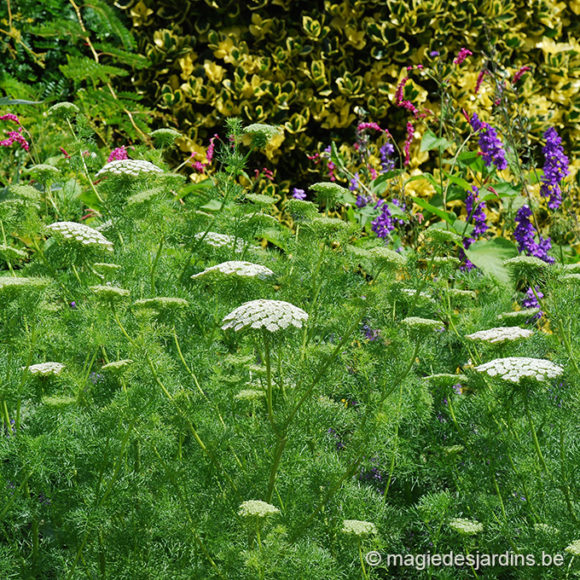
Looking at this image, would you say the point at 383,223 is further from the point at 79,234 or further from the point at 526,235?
the point at 79,234

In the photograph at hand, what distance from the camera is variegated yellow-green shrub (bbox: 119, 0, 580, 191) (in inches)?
205

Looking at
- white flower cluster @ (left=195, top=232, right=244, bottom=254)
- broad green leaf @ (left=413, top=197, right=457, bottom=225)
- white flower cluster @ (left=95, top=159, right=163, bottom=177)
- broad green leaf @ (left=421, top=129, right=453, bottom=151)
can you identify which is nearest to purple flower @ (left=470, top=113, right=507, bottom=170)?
broad green leaf @ (left=421, top=129, right=453, bottom=151)

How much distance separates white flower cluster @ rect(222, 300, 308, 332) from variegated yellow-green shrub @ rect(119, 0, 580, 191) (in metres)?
3.79

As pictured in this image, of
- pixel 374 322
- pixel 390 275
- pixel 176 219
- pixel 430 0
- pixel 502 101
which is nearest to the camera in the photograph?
pixel 390 275

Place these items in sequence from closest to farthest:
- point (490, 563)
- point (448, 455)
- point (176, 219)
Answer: point (490, 563) < point (448, 455) < point (176, 219)

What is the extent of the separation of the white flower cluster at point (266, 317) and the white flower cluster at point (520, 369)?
0.51m

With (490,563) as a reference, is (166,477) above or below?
above

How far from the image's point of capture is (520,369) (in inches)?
65.8

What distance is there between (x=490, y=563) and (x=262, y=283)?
99 cm

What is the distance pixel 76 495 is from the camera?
1.86 metres

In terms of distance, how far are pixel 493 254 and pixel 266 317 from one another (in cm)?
250

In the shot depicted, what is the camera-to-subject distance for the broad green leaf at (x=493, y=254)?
3.56 m

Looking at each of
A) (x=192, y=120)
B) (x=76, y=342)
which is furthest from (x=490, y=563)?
(x=192, y=120)

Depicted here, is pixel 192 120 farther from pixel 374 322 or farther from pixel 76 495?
pixel 76 495
